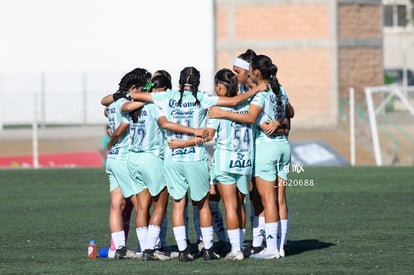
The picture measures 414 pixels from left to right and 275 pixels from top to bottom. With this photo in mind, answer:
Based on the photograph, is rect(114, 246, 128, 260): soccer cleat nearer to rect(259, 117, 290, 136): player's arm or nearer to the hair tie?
the hair tie

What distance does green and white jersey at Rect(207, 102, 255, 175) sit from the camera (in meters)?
10.9

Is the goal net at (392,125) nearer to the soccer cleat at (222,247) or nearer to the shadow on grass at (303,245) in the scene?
the shadow on grass at (303,245)

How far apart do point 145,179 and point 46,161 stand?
21069 millimetres

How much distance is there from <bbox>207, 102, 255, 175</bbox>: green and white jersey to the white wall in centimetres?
3119

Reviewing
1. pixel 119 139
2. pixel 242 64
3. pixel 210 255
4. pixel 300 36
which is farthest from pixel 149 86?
pixel 300 36

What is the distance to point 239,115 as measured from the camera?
10859 millimetres

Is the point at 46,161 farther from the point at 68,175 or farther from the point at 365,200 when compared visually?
the point at 365,200

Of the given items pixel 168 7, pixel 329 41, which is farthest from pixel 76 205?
pixel 168 7

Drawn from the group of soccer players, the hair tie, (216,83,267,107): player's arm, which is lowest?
the group of soccer players

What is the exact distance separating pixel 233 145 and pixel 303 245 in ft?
6.01

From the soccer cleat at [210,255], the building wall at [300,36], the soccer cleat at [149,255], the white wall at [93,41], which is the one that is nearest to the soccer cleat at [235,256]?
the soccer cleat at [210,255]

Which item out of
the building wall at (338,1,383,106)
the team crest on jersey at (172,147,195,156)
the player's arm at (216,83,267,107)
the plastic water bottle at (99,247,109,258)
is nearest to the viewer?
the player's arm at (216,83,267,107)

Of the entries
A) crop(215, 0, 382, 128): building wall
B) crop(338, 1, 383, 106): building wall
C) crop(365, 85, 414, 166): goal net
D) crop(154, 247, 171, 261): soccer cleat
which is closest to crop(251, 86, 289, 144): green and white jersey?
crop(154, 247, 171, 261): soccer cleat

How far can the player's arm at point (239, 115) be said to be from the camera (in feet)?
35.5
